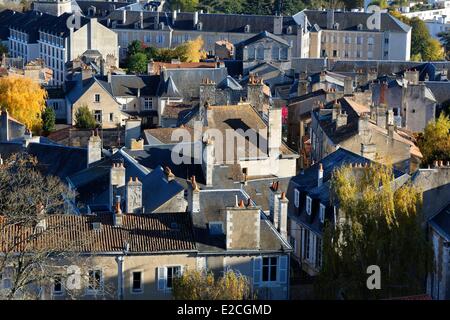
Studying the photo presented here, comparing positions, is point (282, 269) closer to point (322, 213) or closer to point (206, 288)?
point (322, 213)

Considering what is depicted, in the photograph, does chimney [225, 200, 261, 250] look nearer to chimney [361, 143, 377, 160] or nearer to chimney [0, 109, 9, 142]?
chimney [361, 143, 377, 160]

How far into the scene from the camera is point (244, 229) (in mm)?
30812

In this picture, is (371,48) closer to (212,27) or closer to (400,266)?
(212,27)

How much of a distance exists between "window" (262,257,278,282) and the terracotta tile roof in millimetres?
2108

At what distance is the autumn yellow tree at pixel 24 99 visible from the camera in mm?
61906

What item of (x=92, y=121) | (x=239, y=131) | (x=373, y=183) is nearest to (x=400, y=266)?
(x=373, y=183)

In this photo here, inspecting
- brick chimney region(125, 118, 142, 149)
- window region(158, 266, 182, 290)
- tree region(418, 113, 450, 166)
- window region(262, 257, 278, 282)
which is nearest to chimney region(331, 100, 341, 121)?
tree region(418, 113, 450, 166)

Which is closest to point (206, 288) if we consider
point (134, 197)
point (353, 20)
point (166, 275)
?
point (166, 275)

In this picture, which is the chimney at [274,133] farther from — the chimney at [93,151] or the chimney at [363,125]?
the chimney at [93,151]

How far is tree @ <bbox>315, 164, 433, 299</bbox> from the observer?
3017 centimetres

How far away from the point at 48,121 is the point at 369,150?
24082mm

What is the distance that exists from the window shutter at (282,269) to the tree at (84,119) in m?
33.0

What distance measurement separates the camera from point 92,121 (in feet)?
208

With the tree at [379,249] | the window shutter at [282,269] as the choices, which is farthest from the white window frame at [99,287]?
the tree at [379,249]
